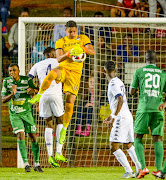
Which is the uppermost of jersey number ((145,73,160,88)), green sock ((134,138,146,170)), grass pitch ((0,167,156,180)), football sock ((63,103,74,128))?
jersey number ((145,73,160,88))

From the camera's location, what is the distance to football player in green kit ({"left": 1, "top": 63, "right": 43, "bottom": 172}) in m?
7.48

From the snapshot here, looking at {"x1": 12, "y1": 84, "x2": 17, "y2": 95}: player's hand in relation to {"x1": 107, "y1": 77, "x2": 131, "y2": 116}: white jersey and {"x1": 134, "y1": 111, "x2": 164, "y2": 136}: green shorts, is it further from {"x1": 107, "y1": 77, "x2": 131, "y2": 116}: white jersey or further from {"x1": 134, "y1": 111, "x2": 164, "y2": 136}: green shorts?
{"x1": 134, "y1": 111, "x2": 164, "y2": 136}: green shorts

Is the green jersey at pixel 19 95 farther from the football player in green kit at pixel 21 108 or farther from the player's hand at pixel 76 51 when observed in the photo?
the player's hand at pixel 76 51

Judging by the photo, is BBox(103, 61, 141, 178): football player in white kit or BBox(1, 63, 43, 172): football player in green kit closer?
BBox(103, 61, 141, 178): football player in white kit

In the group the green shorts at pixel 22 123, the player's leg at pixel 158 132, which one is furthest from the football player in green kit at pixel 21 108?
the player's leg at pixel 158 132

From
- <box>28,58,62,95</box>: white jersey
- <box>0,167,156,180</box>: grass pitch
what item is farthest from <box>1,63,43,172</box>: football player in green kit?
<box>0,167,156,180</box>: grass pitch

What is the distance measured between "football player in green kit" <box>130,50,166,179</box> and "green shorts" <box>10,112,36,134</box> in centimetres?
212

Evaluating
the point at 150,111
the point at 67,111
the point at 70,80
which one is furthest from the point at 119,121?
the point at 70,80

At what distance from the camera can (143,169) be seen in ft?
19.6

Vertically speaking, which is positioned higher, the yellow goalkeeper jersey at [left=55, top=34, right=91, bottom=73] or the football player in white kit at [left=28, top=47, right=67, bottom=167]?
the yellow goalkeeper jersey at [left=55, top=34, right=91, bottom=73]

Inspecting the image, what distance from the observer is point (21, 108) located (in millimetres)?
7500

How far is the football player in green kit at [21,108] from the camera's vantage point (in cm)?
748

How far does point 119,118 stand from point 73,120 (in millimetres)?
2822

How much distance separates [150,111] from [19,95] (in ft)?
8.15
